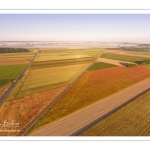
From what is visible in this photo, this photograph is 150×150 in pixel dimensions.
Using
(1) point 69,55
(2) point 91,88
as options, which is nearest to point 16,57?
(1) point 69,55

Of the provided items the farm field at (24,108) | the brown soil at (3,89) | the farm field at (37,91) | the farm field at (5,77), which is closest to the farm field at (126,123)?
the farm field at (24,108)

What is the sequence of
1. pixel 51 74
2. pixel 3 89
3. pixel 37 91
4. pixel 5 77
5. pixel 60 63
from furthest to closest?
pixel 60 63 → pixel 51 74 → pixel 5 77 → pixel 3 89 → pixel 37 91

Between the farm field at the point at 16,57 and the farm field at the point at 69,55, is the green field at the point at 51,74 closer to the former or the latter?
the farm field at the point at 69,55

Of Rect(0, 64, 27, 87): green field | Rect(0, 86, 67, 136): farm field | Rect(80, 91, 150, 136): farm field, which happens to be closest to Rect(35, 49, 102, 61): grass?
Rect(0, 64, 27, 87): green field

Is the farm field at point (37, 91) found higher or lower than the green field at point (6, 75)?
lower

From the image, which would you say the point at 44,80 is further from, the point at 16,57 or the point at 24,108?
the point at 16,57
